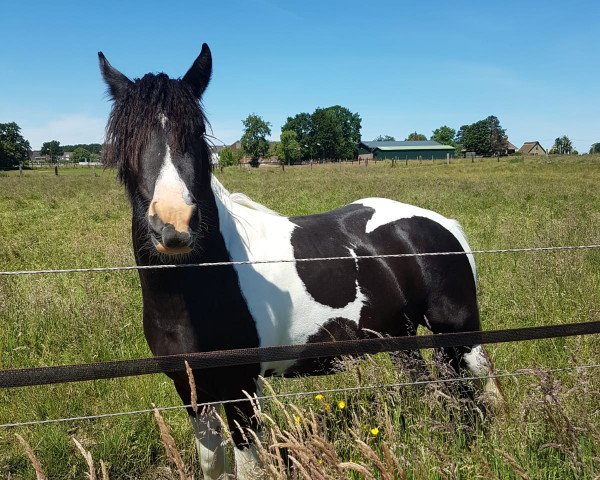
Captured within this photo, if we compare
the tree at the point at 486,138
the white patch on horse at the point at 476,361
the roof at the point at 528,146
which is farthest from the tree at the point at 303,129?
the white patch on horse at the point at 476,361

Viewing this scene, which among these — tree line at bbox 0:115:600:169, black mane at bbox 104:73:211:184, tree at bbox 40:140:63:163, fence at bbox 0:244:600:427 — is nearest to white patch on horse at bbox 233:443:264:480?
fence at bbox 0:244:600:427

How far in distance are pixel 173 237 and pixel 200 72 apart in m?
1.21

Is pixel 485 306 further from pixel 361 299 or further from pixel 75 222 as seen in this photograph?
pixel 75 222

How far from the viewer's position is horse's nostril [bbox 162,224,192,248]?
183 cm

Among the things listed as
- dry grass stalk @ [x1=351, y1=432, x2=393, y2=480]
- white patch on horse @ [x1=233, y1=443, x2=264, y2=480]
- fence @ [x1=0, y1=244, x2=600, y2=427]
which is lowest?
white patch on horse @ [x1=233, y1=443, x2=264, y2=480]

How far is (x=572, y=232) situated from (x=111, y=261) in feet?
25.3

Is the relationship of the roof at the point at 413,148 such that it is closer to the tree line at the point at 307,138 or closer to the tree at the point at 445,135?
the tree line at the point at 307,138

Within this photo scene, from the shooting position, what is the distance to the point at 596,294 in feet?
15.4

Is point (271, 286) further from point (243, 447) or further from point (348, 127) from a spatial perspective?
point (348, 127)

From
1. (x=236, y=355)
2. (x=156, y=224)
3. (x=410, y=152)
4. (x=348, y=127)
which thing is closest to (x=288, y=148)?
(x=348, y=127)

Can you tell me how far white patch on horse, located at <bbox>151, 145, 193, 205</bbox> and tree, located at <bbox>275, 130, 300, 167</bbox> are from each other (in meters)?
89.3

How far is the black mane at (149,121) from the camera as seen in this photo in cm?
220

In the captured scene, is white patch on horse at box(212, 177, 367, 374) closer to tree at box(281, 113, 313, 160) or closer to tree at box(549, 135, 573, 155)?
tree at box(281, 113, 313, 160)

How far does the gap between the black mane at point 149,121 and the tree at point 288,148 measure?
8893cm
